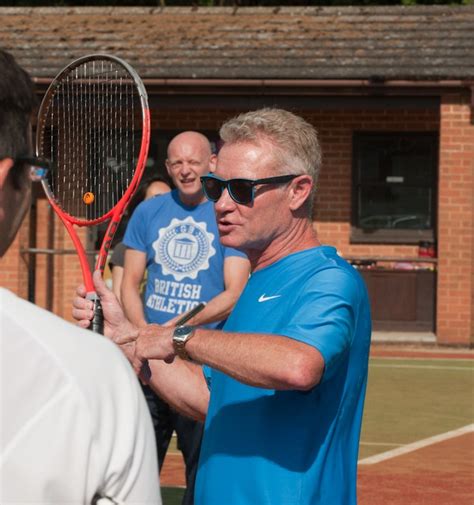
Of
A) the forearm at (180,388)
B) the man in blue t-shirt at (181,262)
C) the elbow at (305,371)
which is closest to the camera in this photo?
the elbow at (305,371)

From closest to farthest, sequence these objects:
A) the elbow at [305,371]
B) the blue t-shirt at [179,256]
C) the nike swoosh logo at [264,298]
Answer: the elbow at [305,371], the nike swoosh logo at [264,298], the blue t-shirt at [179,256]

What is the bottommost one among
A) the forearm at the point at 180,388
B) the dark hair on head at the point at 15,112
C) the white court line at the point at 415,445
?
the white court line at the point at 415,445

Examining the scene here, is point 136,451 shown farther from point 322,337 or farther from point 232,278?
point 232,278

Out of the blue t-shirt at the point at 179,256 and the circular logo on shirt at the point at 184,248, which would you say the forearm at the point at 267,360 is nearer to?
the blue t-shirt at the point at 179,256

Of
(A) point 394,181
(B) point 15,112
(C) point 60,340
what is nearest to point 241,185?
(B) point 15,112

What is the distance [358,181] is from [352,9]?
109 inches

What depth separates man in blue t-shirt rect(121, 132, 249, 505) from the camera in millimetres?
6793

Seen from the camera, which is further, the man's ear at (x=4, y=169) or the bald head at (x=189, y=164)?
the bald head at (x=189, y=164)

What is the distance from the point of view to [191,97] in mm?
18484

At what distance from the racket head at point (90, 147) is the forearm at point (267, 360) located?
132 centimetres

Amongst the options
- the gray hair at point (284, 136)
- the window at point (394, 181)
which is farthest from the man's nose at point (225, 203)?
the window at point (394, 181)

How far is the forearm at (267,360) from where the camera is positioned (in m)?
3.19

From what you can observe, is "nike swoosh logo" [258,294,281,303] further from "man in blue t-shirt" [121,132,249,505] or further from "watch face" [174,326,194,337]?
"man in blue t-shirt" [121,132,249,505]

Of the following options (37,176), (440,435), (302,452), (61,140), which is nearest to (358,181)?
(440,435)
